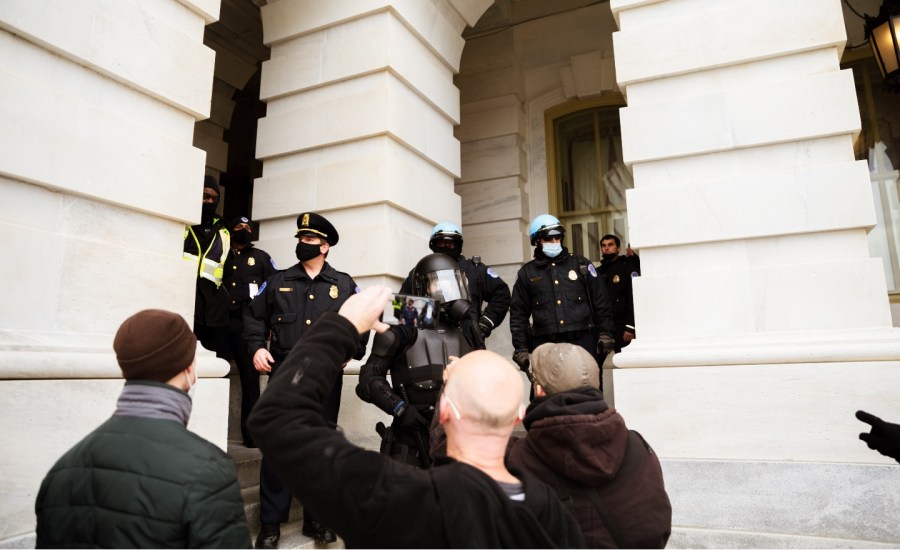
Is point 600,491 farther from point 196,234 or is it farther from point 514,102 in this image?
point 514,102

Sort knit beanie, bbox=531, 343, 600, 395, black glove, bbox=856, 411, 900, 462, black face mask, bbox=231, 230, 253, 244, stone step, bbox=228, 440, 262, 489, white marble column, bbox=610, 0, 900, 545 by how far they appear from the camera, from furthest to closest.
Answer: black face mask, bbox=231, 230, 253, 244 → stone step, bbox=228, 440, 262, 489 → white marble column, bbox=610, 0, 900, 545 → black glove, bbox=856, 411, 900, 462 → knit beanie, bbox=531, 343, 600, 395

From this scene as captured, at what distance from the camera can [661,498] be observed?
206 cm

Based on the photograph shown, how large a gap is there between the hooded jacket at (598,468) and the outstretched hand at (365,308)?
2.38ft

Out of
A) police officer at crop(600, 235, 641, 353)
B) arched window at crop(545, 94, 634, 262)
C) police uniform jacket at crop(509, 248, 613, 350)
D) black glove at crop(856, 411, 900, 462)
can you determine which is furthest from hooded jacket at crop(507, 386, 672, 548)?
arched window at crop(545, 94, 634, 262)

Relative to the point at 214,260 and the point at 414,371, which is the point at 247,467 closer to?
the point at 414,371

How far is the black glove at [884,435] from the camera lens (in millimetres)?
2535

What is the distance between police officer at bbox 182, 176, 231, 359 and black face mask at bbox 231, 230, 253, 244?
261 mm

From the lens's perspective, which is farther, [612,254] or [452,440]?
[612,254]

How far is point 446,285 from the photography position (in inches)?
176

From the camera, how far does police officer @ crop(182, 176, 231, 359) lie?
5.55m

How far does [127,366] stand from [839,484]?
394cm

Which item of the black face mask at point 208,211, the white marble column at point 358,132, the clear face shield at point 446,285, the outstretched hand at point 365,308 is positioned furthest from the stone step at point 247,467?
the outstretched hand at point 365,308

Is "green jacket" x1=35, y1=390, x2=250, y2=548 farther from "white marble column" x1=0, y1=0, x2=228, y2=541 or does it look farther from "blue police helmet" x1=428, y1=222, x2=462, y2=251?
"blue police helmet" x1=428, y1=222, x2=462, y2=251

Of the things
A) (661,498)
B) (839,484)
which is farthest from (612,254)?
(661,498)
